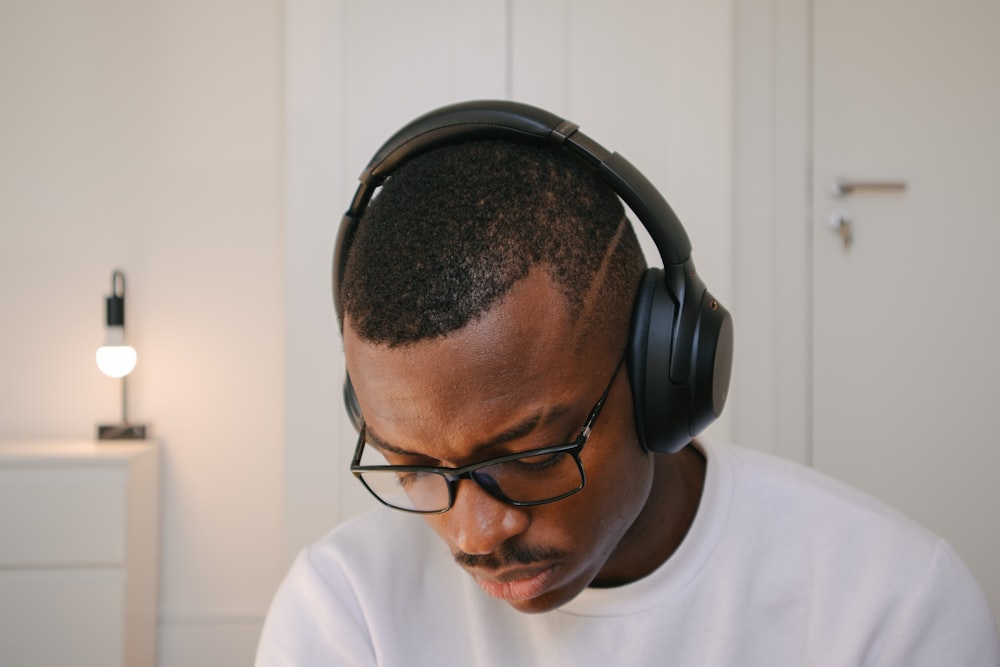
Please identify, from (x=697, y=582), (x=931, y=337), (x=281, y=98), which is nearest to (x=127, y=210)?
(x=281, y=98)

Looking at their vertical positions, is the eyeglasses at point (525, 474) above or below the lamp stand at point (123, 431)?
above

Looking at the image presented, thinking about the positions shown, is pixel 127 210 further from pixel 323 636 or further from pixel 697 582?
pixel 697 582

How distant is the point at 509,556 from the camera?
672 mm

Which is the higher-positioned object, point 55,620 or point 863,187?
point 863,187

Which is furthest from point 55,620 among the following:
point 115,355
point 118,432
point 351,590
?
point 351,590

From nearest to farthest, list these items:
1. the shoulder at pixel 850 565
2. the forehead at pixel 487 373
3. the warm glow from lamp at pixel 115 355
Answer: the forehead at pixel 487 373 < the shoulder at pixel 850 565 < the warm glow from lamp at pixel 115 355

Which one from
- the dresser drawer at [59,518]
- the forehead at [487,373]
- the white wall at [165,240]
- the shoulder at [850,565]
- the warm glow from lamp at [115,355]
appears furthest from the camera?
the white wall at [165,240]

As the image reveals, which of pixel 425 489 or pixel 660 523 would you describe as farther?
pixel 660 523

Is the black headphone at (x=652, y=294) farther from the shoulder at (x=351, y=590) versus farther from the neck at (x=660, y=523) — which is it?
the shoulder at (x=351, y=590)

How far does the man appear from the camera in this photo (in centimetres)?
64

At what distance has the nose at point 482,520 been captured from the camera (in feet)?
2.14

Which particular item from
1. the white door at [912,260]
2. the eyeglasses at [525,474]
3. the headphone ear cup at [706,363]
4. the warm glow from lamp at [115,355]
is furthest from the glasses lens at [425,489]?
the white door at [912,260]

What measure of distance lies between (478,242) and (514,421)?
14 cm

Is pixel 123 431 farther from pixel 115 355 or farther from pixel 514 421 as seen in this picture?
pixel 514 421
